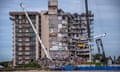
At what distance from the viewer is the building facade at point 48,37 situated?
102 ft

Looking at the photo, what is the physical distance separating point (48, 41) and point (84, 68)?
30.5 feet

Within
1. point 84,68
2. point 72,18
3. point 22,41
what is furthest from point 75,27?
point 84,68

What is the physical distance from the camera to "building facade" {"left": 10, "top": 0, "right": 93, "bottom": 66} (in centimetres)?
3111

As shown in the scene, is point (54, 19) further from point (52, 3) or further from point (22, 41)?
point (22, 41)

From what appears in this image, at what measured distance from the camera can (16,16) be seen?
31781 millimetres

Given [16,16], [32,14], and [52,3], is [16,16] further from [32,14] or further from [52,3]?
[52,3]

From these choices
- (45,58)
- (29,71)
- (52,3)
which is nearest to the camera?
(29,71)

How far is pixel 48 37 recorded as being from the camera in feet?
103

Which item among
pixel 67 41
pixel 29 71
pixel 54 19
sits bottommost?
pixel 29 71

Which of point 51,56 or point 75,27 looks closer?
point 51,56

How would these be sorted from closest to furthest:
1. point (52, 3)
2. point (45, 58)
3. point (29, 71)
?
1. point (29, 71)
2. point (45, 58)
3. point (52, 3)

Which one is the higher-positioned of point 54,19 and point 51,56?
point 54,19

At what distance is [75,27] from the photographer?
108 ft

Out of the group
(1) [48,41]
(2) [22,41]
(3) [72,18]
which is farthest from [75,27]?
(2) [22,41]
